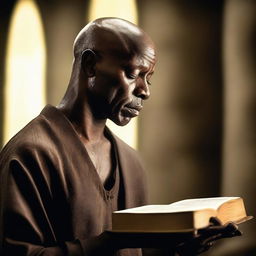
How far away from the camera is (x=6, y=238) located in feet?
5.93

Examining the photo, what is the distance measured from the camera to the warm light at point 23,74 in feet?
10.2

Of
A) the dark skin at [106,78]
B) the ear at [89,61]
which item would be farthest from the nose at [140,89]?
the ear at [89,61]

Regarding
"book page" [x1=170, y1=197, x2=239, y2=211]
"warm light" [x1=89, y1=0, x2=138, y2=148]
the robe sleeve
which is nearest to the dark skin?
"book page" [x1=170, y1=197, x2=239, y2=211]

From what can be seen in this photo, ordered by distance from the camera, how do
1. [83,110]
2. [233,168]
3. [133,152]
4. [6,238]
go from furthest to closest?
1. [233,168]
2. [133,152]
3. [83,110]
4. [6,238]

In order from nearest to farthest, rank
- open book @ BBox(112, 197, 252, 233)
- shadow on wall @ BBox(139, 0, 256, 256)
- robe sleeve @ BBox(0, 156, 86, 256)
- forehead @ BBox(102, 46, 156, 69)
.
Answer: open book @ BBox(112, 197, 252, 233) < robe sleeve @ BBox(0, 156, 86, 256) < forehead @ BBox(102, 46, 156, 69) < shadow on wall @ BBox(139, 0, 256, 256)

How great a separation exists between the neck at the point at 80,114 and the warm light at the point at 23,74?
1086 millimetres

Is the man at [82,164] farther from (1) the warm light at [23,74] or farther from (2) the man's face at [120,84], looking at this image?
(1) the warm light at [23,74]

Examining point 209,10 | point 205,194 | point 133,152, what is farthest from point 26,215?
point 209,10

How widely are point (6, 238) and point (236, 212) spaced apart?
57 centimetres

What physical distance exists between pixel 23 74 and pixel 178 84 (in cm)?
63

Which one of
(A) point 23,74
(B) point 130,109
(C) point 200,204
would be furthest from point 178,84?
(C) point 200,204

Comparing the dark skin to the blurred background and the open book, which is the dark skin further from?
the blurred background

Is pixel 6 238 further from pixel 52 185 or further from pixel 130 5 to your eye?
pixel 130 5

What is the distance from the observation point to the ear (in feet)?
6.46
